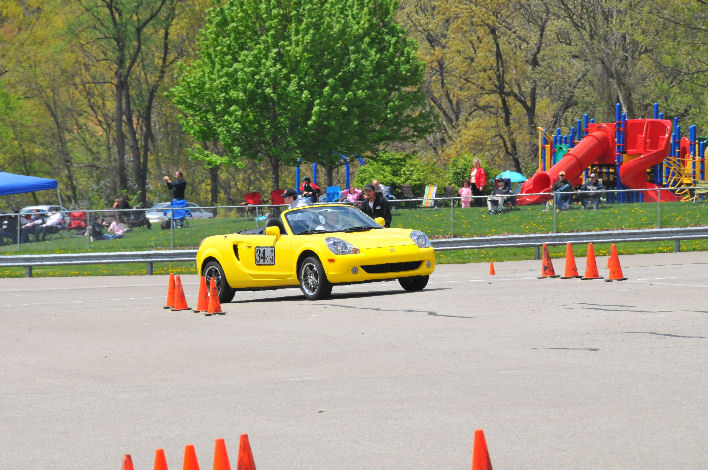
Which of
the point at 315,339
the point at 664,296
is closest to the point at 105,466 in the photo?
the point at 315,339

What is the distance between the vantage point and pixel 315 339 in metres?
13.1

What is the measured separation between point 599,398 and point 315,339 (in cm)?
492

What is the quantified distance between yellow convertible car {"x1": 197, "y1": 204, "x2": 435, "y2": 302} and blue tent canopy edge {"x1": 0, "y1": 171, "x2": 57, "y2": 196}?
22.1 meters

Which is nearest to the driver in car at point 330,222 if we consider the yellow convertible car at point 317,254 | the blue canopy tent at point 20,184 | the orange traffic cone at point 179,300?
the yellow convertible car at point 317,254

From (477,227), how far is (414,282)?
38.2ft

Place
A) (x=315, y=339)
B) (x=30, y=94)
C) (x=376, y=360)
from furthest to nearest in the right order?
1. (x=30, y=94)
2. (x=315, y=339)
3. (x=376, y=360)

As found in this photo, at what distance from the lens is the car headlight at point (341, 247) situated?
17.4 metres

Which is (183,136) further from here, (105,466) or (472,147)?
(105,466)

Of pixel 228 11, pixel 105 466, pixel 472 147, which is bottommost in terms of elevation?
pixel 105 466

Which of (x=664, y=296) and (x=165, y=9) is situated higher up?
(x=165, y=9)

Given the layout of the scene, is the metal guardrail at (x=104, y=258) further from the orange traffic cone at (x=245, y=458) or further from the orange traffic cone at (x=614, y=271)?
the orange traffic cone at (x=245, y=458)

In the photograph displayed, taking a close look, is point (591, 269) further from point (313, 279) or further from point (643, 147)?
point (643, 147)

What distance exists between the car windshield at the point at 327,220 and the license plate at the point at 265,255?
46cm

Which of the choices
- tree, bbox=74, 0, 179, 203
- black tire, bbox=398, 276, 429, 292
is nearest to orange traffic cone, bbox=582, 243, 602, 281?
black tire, bbox=398, 276, 429, 292
